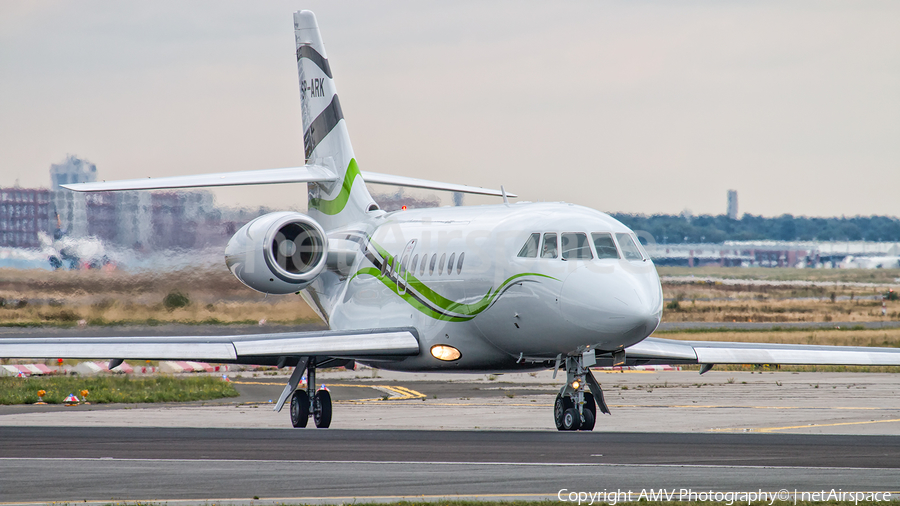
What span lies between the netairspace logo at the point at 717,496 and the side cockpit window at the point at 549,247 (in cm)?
882

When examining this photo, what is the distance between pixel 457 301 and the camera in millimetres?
22609

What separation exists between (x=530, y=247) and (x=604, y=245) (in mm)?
1300

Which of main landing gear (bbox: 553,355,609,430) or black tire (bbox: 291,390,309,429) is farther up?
main landing gear (bbox: 553,355,609,430)

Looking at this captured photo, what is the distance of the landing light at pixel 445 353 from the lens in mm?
22822

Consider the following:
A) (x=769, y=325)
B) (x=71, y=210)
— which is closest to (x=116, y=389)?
(x=71, y=210)

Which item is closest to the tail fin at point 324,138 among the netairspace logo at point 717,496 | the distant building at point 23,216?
the distant building at point 23,216

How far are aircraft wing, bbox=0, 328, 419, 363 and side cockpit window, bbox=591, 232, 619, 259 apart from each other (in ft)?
15.2

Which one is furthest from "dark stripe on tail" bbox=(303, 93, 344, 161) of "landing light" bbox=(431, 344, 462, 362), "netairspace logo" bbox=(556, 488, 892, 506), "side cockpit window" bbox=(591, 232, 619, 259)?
"netairspace logo" bbox=(556, 488, 892, 506)

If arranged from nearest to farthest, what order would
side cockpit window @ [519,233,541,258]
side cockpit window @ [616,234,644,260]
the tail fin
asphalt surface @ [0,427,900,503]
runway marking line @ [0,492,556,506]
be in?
runway marking line @ [0,492,556,506]
asphalt surface @ [0,427,900,503]
side cockpit window @ [616,234,644,260]
side cockpit window @ [519,233,541,258]
the tail fin

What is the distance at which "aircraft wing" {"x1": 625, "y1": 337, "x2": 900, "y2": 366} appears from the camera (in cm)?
2250

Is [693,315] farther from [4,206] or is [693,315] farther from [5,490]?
[5,490]

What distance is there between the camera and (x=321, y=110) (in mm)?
30547

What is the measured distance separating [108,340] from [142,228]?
10.7 metres

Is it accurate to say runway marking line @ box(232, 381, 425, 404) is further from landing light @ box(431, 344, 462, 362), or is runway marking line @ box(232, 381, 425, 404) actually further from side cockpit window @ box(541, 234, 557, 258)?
side cockpit window @ box(541, 234, 557, 258)
